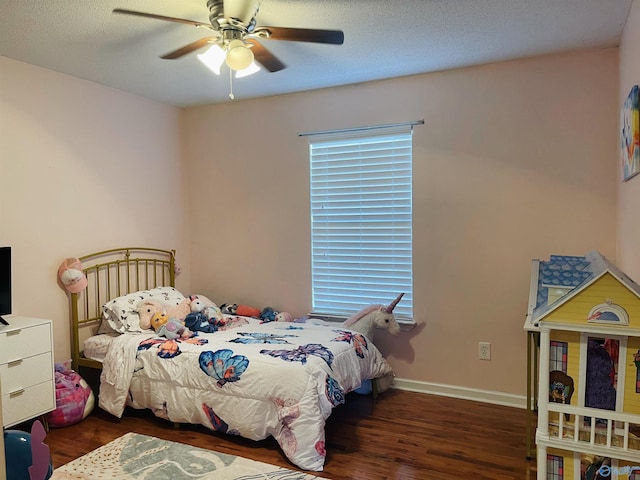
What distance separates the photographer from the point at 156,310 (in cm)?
362

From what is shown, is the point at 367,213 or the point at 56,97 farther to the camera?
the point at 367,213

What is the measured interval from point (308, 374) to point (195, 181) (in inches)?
102

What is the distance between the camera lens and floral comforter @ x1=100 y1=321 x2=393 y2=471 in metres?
2.62

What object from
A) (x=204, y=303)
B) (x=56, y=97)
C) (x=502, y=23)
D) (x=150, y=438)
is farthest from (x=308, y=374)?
(x=56, y=97)

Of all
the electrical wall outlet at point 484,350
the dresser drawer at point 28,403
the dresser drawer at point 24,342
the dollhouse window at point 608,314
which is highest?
the dollhouse window at point 608,314

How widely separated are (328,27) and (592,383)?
87.4 inches

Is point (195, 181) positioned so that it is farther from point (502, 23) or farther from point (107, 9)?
point (502, 23)

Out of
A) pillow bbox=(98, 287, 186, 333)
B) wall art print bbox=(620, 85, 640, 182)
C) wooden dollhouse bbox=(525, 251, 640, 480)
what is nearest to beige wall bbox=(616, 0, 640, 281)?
wall art print bbox=(620, 85, 640, 182)

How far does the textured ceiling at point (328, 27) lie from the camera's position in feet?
7.94

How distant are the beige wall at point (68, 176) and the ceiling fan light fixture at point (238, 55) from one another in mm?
1876

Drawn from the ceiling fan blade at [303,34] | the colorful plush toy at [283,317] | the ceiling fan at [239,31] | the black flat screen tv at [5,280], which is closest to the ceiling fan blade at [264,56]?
the ceiling fan at [239,31]

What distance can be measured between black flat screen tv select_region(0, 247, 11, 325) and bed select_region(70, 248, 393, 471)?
1.83 feet

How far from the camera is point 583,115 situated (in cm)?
313

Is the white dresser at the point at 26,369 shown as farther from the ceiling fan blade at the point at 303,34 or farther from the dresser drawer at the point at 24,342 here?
the ceiling fan blade at the point at 303,34
